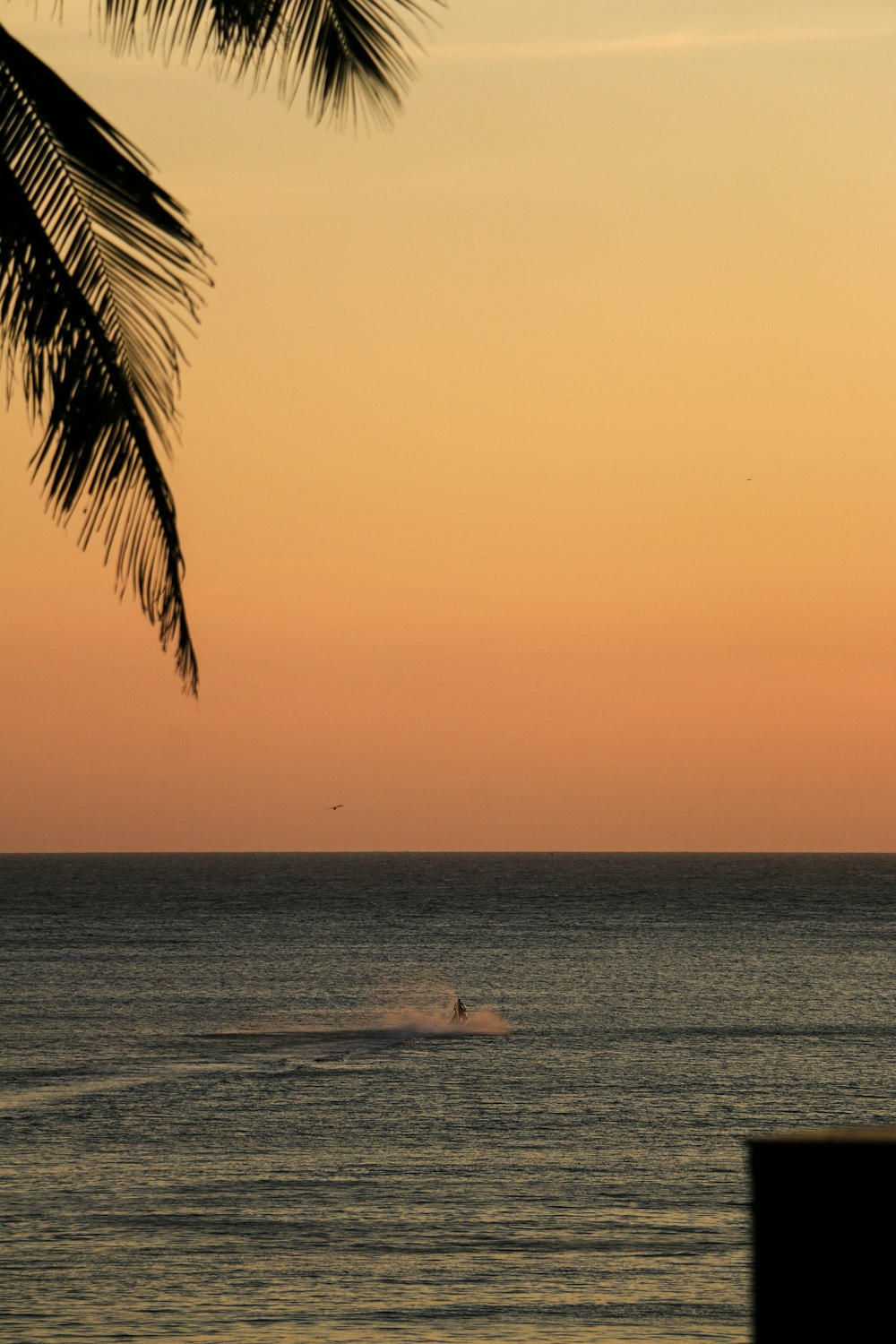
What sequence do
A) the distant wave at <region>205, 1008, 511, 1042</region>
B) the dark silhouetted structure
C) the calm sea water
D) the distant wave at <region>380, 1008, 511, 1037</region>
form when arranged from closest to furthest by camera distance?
the dark silhouetted structure < the calm sea water < the distant wave at <region>205, 1008, 511, 1042</region> < the distant wave at <region>380, 1008, 511, 1037</region>

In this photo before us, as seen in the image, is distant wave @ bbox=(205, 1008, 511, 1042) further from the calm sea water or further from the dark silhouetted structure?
the dark silhouetted structure

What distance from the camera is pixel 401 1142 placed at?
60438 mm

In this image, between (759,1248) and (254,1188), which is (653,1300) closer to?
(254,1188)

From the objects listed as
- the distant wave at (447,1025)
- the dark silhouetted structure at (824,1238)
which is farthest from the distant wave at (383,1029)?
the dark silhouetted structure at (824,1238)

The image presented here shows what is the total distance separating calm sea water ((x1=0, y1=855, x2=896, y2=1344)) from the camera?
40.1m

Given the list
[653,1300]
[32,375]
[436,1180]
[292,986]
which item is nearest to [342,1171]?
[436,1180]

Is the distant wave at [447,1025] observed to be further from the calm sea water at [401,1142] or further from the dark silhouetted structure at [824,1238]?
the dark silhouetted structure at [824,1238]

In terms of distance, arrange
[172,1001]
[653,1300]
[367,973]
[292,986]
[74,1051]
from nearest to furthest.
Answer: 1. [653,1300]
2. [74,1051]
3. [172,1001]
4. [292,986]
5. [367,973]

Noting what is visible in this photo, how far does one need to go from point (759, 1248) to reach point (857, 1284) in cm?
17

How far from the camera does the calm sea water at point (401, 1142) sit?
4009cm

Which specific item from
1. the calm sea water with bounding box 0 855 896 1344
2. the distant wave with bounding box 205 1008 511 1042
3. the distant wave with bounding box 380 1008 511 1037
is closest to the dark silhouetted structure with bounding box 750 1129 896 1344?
the calm sea water with bounding box 0 855 896 1344

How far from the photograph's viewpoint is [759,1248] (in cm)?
286

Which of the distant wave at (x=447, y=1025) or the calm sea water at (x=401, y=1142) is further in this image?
the distant wave at (x=447, y=1025)

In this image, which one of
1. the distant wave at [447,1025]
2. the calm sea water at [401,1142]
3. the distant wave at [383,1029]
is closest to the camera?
the calm sea water at [401,1142]
